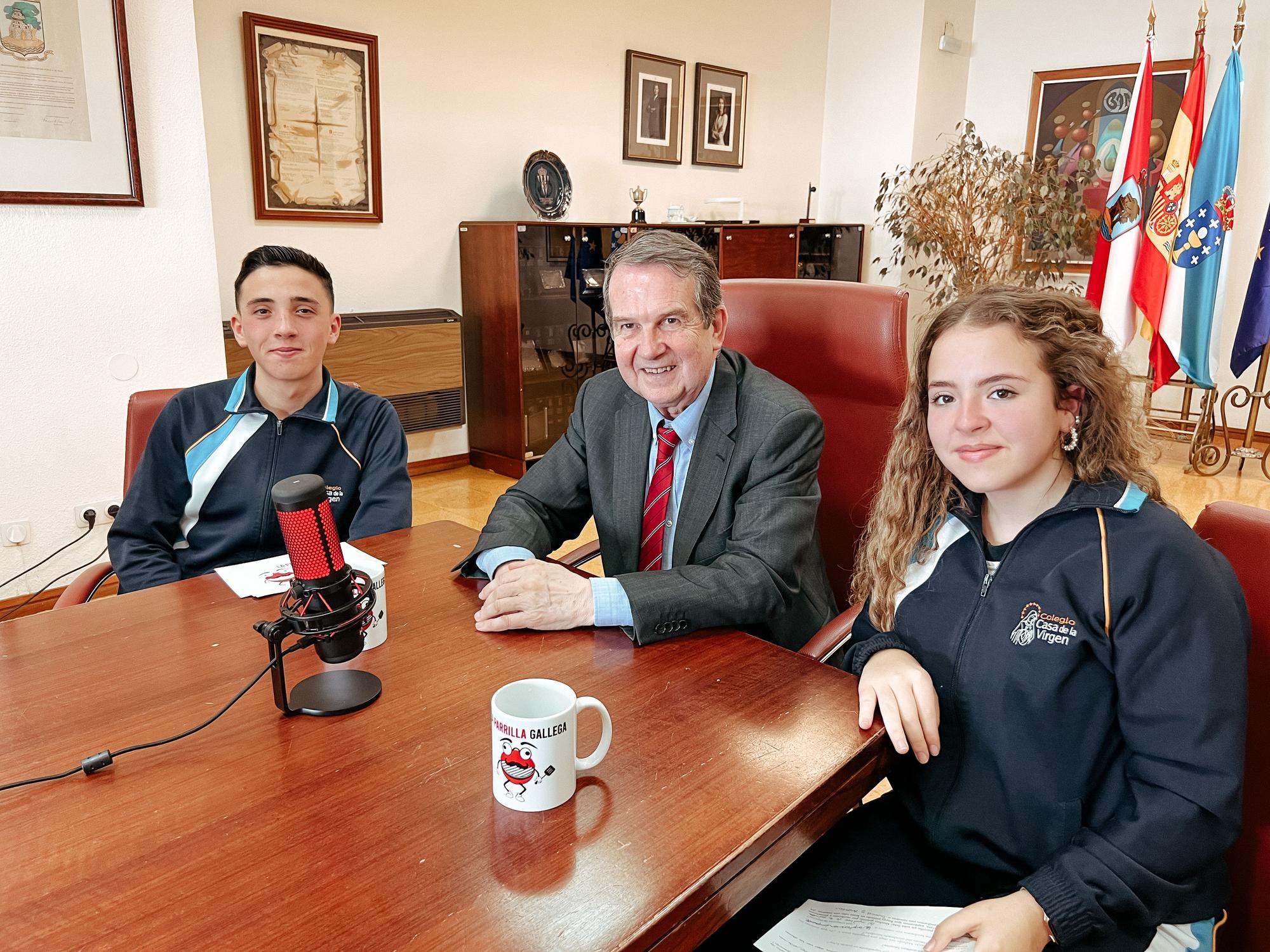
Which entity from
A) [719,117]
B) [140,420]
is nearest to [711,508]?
[140,420]

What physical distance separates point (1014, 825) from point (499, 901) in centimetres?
68

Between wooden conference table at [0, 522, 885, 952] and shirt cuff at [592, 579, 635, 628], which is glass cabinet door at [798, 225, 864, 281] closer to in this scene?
shirt cuff at [592, 579, 635, 628]

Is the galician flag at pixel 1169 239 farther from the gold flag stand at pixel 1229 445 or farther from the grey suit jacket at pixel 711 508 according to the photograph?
the grey suit jacket at pixel 711 508

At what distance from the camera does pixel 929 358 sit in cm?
124

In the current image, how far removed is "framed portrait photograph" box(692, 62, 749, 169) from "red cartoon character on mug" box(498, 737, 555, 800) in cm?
550

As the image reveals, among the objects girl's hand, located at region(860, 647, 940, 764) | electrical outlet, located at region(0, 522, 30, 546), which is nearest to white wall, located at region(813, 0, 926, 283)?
electrical outlet, located at region(0, 522, 30, 546)

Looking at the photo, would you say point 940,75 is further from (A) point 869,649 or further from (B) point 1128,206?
(A) point 869,649

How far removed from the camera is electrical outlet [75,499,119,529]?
2891 mm

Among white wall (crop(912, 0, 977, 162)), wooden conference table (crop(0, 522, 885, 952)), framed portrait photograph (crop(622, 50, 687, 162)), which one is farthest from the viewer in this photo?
white wall (crop(912, 0, 977, 162))

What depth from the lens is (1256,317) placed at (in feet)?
15.8

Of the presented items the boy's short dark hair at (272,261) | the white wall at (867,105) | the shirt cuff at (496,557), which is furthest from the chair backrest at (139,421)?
the white wall at (867,105)

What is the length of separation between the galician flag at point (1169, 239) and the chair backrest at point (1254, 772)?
454 cm

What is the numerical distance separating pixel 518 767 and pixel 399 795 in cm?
12

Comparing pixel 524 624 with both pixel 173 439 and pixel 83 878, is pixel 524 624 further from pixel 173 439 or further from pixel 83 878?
pixel 173 439
